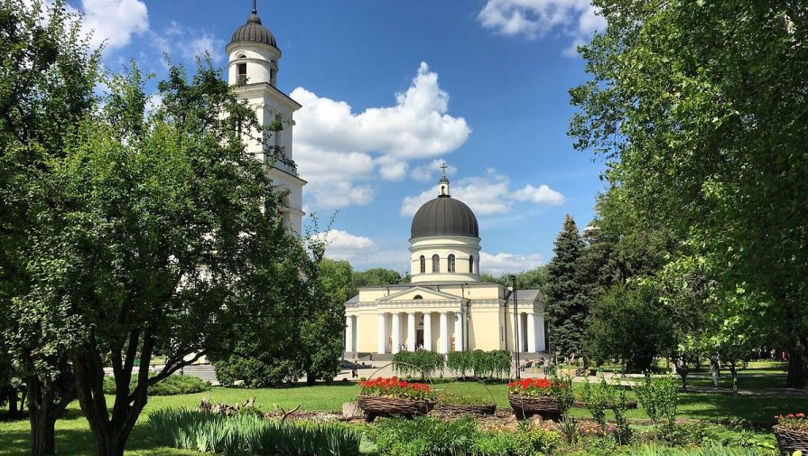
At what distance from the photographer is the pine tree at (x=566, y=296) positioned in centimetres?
4547

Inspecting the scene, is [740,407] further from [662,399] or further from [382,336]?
[382,336]

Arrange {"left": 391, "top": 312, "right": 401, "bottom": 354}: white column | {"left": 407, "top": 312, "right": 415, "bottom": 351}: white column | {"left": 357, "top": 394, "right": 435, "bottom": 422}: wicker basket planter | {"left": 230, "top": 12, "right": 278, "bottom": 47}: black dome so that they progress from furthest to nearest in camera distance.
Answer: {"left": 391, "top": 312, "right": 401, "bottom": 354}: white column, {"left": 407, "top": 312, "right": 415, "bottom": 351}: white column, {"left": 230, "top": 12, "right": 278, "bottom": 47}: black dome, {"left": 357, "top": 394, "right": 435, "bottom": 422}: wicker basket planter

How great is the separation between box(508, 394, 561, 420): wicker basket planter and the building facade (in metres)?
41.0

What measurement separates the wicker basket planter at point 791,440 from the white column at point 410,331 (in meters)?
47.7

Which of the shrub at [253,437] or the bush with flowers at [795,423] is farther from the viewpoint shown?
the shrub at [253,437]

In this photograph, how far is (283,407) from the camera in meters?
17.4

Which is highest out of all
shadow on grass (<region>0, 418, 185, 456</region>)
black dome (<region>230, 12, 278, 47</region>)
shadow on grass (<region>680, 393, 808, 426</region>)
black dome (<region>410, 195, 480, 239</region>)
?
black dome (<region>230, 12, 278, 47</region>)

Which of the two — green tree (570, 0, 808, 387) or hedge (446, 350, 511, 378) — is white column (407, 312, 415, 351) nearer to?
hedge (446, 350, 511, 378)

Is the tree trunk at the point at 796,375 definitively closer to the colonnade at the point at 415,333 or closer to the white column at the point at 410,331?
the colonnade at the point at 415,333

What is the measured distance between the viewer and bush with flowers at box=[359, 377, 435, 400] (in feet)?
40.8

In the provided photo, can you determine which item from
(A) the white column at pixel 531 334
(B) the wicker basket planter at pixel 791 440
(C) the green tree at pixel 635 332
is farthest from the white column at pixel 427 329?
(B) the wicker basket planter at pixel 791 440

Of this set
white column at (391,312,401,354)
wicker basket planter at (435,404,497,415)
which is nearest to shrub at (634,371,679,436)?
wicker basket planter at (435,404,497,415)

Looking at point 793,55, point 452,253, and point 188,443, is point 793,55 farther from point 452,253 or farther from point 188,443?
point 452,253

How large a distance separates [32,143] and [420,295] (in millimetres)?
48402
